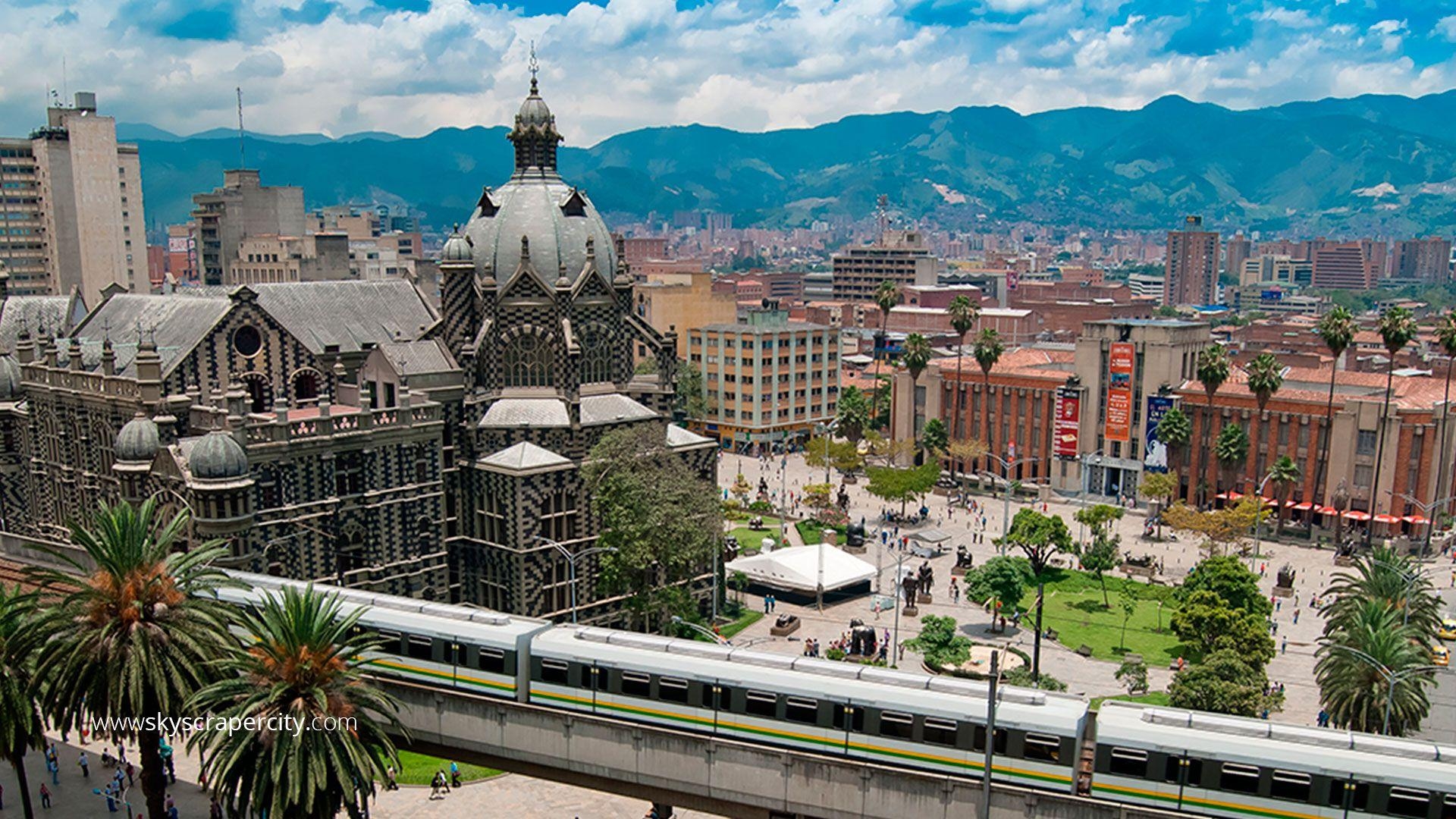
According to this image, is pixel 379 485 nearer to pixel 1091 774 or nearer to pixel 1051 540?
pixel 1091 774

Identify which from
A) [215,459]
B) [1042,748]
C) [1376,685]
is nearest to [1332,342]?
[1376,685]

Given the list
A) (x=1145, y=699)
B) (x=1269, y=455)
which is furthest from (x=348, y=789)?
(x=1269, y=455)

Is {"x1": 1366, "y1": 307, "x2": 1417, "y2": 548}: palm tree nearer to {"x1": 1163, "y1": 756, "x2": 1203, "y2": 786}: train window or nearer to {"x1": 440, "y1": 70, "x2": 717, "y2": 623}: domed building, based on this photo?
{"x1": 440, "y1": 70, "x2": 717, "y2": 623}: domed building

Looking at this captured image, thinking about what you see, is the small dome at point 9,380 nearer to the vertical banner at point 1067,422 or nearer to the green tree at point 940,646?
the green tree at point 940,646

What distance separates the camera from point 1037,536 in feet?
283

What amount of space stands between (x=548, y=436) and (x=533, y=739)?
32.6 m

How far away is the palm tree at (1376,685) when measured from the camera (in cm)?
4919

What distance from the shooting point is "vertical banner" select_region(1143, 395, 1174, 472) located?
385ft

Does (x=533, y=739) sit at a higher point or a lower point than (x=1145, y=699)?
higher

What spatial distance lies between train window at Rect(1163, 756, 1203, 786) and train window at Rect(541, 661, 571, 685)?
20537 millimetres

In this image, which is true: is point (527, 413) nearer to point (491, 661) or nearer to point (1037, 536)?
point (491, 661)

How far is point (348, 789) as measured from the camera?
110ft

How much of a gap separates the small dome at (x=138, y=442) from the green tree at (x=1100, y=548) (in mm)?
65049

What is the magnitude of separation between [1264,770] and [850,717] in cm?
1265
